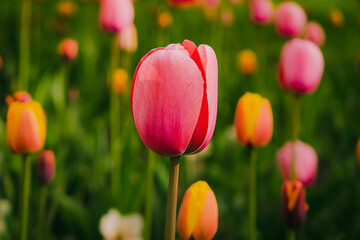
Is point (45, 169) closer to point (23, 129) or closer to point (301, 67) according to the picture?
point (23, 129)

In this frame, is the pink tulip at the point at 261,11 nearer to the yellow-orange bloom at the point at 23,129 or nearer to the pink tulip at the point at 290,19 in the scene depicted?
the pink tulip at the point at 290,19

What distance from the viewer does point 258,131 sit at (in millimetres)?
891

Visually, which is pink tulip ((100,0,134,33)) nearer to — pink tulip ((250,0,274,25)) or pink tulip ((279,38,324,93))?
pink tulip ((279,38,324,93))

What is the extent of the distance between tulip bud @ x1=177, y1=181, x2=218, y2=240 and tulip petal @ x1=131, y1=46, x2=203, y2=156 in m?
0.12

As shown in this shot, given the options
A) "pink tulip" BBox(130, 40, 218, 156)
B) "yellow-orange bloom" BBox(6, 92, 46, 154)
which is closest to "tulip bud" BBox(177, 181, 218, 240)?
"pink tulip" BBox(130, 40, 218, 156)

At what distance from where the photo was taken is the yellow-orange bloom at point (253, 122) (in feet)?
2.92

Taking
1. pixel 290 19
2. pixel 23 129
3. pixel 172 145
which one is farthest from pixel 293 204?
pixel 290 19

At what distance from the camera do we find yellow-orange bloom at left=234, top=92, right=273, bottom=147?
890 millimetres

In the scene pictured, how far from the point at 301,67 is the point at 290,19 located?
100cm

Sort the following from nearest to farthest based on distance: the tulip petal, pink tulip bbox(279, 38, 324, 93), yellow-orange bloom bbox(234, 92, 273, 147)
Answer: the tulip petal, yellow-orange bloom bbox(234, 92, 273, 147), pink tulip bbox(279, 38, 324, 93)

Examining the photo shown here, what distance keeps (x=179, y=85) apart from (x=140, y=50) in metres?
1.31

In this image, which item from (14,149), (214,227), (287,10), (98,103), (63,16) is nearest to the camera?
(214,227)

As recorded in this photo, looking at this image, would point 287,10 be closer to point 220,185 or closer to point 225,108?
point 225,108

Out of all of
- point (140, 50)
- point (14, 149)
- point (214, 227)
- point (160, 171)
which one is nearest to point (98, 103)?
point (140, 50)
